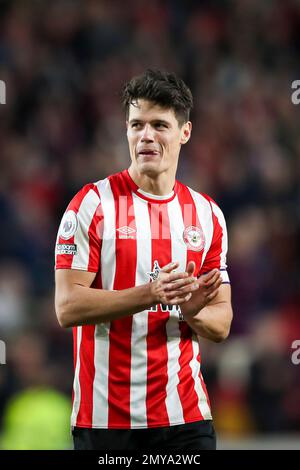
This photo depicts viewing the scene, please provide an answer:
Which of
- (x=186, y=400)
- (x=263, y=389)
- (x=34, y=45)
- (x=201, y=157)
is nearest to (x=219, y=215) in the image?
(x=186, y=400)

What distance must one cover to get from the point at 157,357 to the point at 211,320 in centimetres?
27

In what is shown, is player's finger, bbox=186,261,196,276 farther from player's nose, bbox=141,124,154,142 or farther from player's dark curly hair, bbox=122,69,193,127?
player's dark curly hair, bbox=122,69,193,127

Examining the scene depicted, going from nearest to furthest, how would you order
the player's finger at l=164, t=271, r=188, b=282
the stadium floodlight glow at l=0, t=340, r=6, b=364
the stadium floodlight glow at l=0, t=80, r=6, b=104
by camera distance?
the player's finger at l=164, t=271, r=188, b=282 → the stadium floodlight glow at l=0, t=340, r=6, b=364 → the stadium floodlight glow at l=0, t=80, r=6, b=104

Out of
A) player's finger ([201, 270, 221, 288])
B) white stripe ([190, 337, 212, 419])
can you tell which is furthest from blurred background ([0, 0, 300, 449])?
player's finger ([201, 270, 221, 288])

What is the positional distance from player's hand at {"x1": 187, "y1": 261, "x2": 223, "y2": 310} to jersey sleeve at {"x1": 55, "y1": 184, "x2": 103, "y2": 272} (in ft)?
1.36

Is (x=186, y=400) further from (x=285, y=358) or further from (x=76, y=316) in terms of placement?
(x=285, y=358)

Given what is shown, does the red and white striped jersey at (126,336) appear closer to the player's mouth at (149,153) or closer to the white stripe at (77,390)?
the white stripe at (77,390)

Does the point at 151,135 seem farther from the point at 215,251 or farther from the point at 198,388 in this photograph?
the point at 198,388

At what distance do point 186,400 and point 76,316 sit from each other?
584mm

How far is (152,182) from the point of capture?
3.59m

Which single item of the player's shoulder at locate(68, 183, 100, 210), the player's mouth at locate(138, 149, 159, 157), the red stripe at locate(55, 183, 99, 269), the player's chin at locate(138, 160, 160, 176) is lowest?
the red stripe at locate(55, 183, 99, 269)

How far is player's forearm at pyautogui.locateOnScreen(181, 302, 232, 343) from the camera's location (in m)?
3.41

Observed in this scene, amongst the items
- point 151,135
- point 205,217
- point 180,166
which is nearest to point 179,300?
point 205,217

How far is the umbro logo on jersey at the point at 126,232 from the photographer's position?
135 inches
